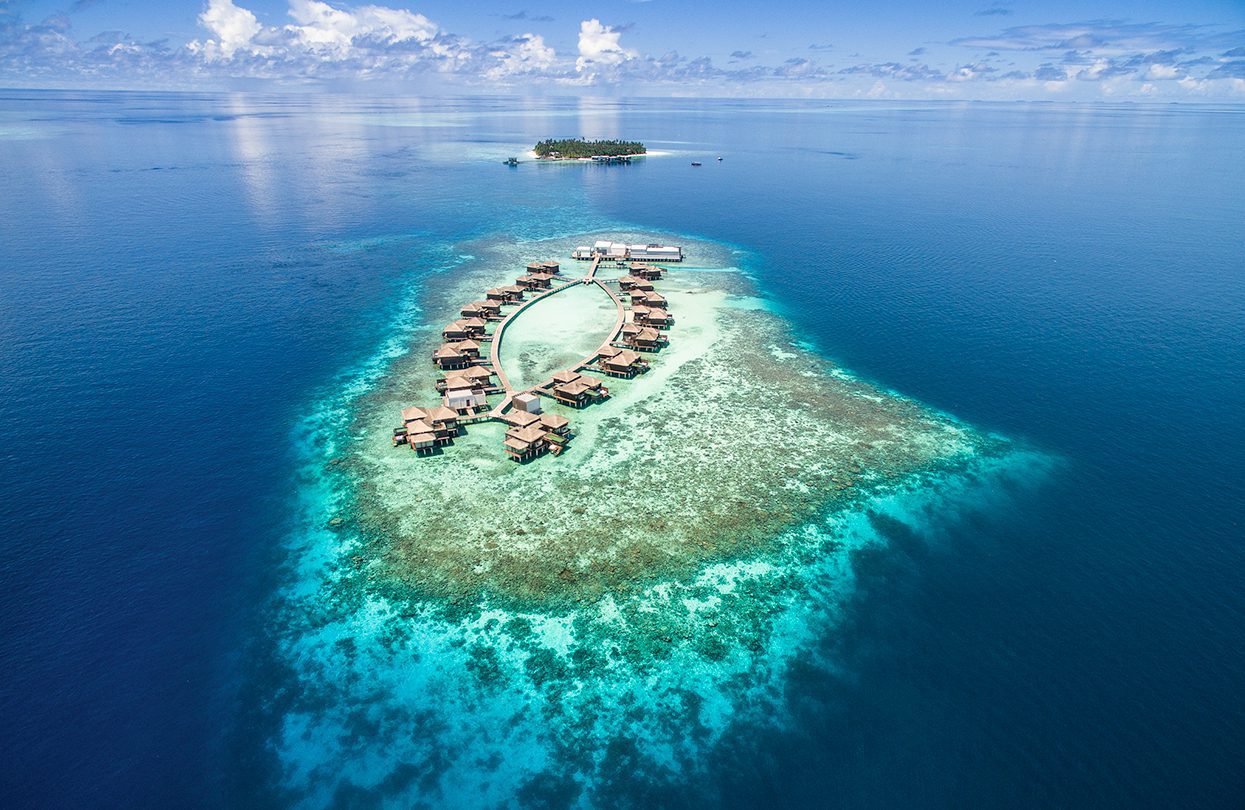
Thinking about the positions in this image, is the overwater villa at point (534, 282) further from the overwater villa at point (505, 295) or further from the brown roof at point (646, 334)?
the brown roof at point (646, 334)

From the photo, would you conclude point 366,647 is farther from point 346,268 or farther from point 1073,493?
point 346,268

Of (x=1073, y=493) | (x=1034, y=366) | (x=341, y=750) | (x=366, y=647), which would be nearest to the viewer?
(x=341, y=750)

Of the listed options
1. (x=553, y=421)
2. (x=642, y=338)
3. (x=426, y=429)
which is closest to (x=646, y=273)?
(x=642, y=338)

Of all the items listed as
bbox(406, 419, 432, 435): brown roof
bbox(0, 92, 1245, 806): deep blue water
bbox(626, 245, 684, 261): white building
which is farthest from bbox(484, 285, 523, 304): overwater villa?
bbox(406, 419, 432, 435): brown roof

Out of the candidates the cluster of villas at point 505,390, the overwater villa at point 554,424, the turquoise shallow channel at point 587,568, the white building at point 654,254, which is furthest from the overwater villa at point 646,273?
the overwater villa at point 554,424

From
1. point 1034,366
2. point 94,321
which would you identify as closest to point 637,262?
point 1034,366

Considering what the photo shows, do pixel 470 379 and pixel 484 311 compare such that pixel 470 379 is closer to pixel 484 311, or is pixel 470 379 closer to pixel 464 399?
pixel 464 399
